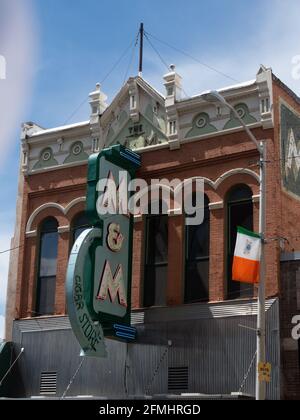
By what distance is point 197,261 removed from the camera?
23172 millimetres

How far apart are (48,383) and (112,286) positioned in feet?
14.8

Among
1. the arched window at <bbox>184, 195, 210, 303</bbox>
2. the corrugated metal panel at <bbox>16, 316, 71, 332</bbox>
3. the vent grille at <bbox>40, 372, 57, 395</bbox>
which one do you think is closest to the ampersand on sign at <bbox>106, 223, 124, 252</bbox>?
the arched window at <bbox>184, 195, 210, 303</bbox>

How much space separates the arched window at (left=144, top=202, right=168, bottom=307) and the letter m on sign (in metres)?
1.17

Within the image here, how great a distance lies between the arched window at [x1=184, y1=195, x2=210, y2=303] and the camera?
22.9m

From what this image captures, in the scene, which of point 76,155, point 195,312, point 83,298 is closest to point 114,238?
point 83,298

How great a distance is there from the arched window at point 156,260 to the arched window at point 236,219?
2.20 m

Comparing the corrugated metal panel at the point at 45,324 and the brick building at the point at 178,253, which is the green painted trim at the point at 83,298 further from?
the corrugated metal panel at the point at 45,324

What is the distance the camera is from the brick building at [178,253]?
2141cm

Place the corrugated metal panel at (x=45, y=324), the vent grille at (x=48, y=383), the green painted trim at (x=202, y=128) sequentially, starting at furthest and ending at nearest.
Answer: the corrugated metal panel at (x=45, y=324) → the vent grille at (x=48, y=383) → the green painted trim at (x=202, y=128)

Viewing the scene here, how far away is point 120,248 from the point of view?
23328 millimetres

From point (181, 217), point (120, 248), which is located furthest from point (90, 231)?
point (181, 217)

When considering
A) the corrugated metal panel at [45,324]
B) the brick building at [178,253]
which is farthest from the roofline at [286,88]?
the corrugated metal panel at [45,324]

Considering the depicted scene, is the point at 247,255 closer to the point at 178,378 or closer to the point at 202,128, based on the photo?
the point at 178,378

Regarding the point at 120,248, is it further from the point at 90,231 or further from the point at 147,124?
the point at 147,124
